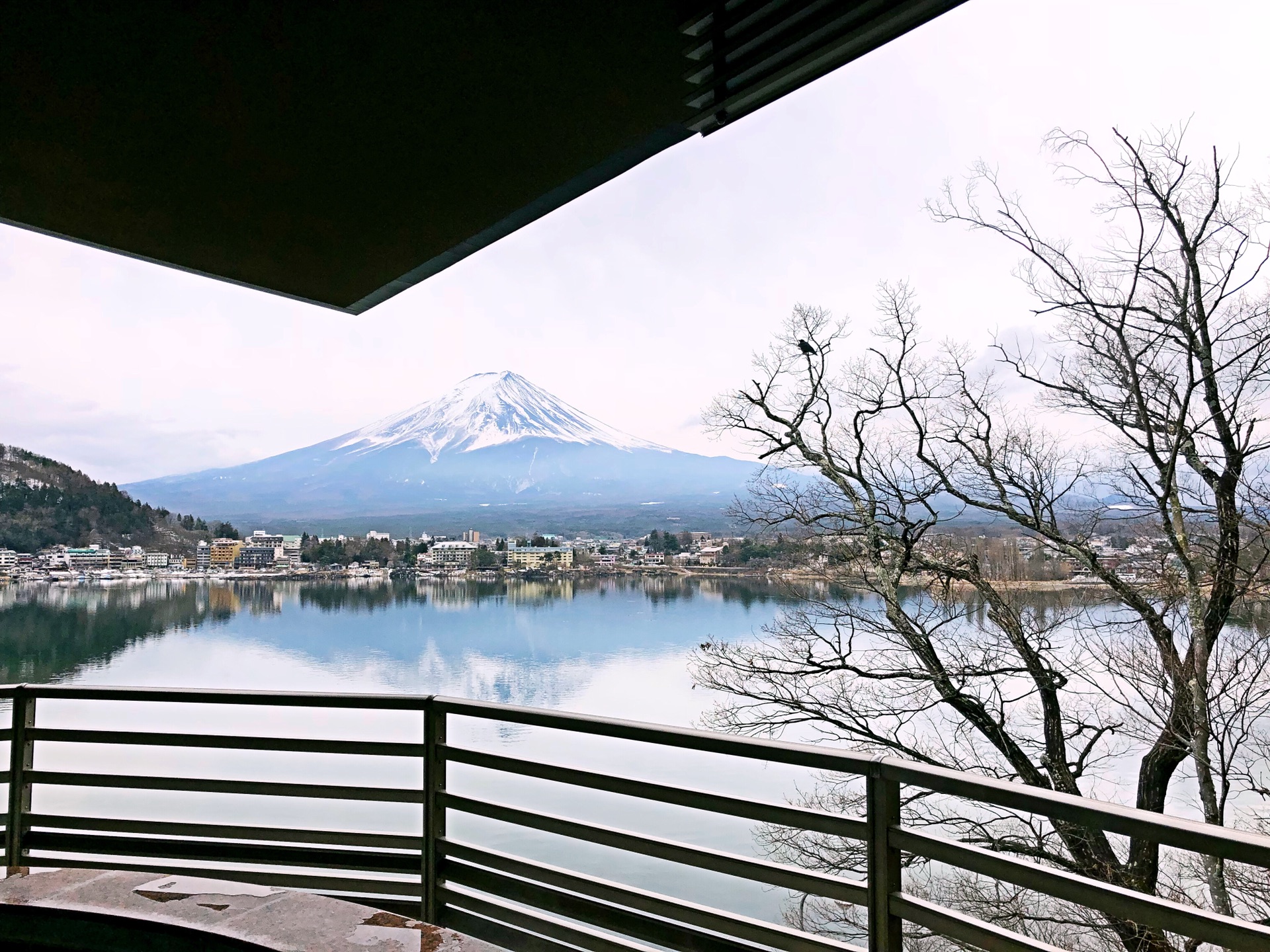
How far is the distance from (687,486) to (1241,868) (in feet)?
110

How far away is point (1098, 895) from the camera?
1482 millimetres

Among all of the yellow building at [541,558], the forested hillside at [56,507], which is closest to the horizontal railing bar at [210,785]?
the yellow building at [541,558]

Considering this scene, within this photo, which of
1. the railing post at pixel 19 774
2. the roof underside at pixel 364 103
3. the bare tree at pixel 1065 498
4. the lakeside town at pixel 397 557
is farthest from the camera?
the lakeside town at pixel 397 557

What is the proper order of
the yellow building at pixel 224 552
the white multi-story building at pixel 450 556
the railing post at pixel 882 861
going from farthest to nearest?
the yellow building at pixel 224 552, the white multi-story building at pixel 450 556, the railing post at pixel 882 861

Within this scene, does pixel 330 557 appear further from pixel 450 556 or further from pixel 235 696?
pixel 235 696

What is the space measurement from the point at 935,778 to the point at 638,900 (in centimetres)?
80

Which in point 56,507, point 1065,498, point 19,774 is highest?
point 56,507

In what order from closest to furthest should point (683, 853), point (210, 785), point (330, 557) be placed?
point (683, 853) < point (210, 785) < point (330, 557)

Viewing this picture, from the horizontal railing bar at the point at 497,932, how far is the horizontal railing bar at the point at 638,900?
0.25ft

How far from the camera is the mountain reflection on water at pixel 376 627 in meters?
25.6

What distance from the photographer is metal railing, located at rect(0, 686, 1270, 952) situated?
1.54 metres

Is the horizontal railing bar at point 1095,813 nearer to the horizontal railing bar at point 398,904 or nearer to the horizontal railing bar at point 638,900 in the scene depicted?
the horizontal railing bar at point 638,900

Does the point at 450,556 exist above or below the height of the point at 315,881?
above

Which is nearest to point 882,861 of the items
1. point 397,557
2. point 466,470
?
point 397,557
